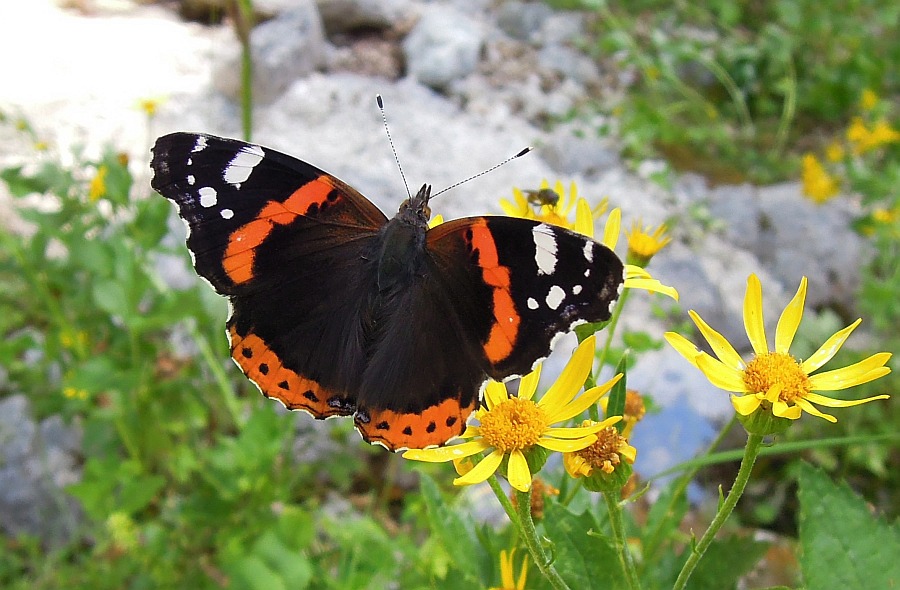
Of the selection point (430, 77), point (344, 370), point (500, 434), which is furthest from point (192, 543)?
point (430, 77)

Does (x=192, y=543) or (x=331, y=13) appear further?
(x=331, y=13)

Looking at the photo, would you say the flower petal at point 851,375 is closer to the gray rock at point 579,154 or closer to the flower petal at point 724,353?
the flower petal at point 724,353

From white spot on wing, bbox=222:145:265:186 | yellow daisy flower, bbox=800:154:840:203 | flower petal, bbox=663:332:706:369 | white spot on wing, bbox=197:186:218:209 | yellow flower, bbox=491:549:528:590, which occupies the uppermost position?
flower petal, bbox=663:332:706:369

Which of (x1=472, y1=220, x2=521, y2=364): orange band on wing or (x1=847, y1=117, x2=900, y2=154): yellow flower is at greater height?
(x1=472, y1=220, x2=521, y2=364): orange band on wing

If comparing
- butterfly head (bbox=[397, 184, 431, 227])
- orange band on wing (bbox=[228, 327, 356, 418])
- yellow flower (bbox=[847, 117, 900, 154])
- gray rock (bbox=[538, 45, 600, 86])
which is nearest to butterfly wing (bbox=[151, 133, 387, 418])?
orange band on wing (bbox=[228, 327, 356, 418])

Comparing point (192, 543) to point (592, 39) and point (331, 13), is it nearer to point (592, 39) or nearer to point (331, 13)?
point (331, 13)

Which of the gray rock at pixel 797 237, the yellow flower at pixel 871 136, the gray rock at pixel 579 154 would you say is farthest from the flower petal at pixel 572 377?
the yellow flower at pixel 871 136

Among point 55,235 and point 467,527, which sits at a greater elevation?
point 467,527

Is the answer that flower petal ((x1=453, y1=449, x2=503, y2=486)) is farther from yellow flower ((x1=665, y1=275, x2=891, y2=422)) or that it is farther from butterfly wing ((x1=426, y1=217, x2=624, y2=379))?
yellow flower ((x1=665, y1=275, x2=891, y2=422))

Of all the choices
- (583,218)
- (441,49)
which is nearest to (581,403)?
(583,218)
